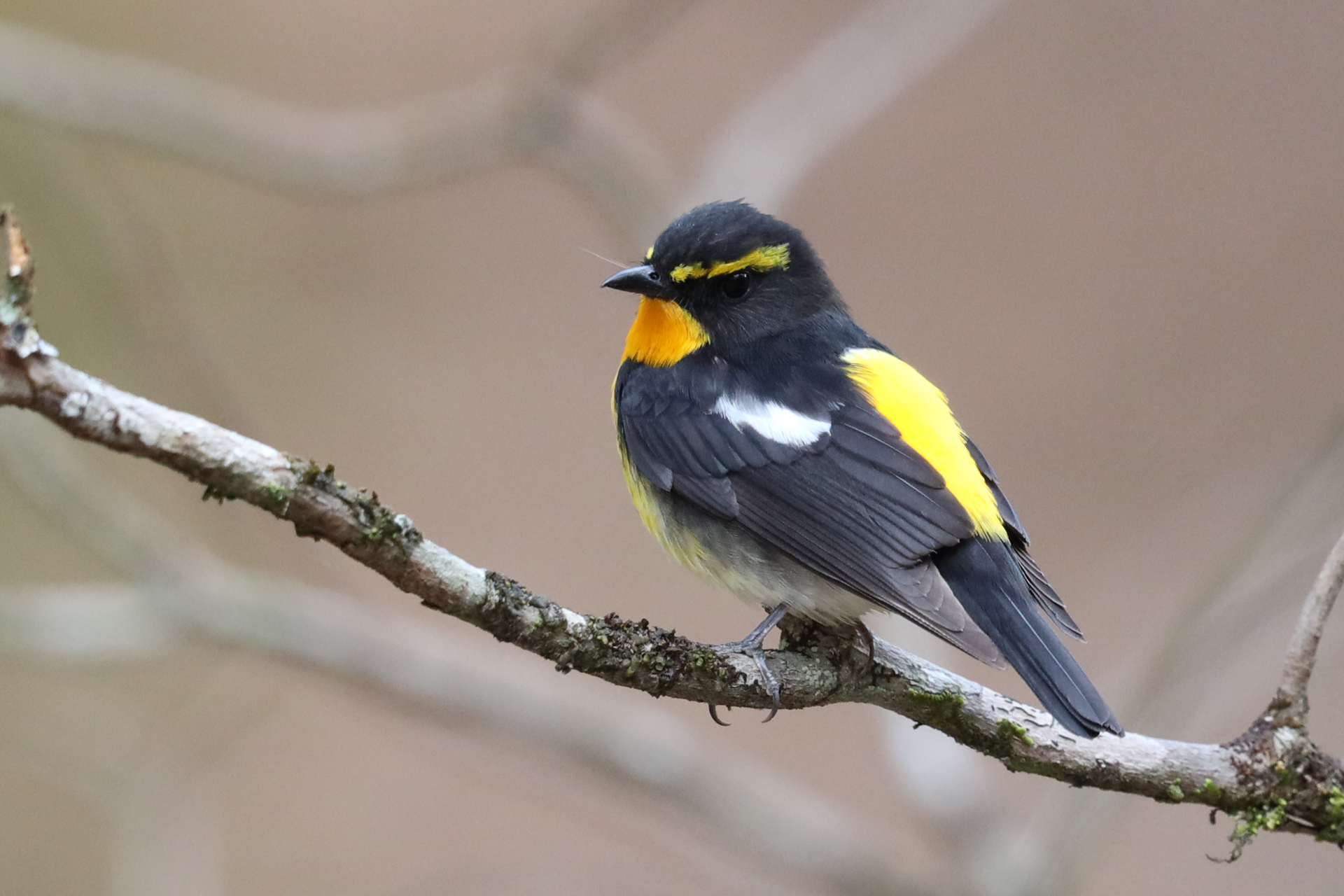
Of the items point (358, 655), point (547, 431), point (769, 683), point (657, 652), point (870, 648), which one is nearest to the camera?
point (657, 652)

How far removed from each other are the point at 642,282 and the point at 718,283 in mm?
232

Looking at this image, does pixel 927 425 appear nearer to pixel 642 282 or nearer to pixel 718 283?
pixel 718 283

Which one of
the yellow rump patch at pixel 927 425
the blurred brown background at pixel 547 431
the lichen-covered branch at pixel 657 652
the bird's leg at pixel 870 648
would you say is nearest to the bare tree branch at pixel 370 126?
the blurred brown background at pixel 547 431

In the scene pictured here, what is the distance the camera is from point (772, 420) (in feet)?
9.73

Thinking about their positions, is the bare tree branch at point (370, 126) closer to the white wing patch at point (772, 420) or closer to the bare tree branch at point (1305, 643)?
the white wing patch at point (772, 420)

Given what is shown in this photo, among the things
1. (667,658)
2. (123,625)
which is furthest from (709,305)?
(123,625)

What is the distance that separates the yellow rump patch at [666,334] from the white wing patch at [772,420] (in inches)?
9.0

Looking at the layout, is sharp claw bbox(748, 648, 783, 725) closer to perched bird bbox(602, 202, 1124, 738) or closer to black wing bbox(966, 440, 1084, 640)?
perched bird bbox(602, 202, 1124, 738)

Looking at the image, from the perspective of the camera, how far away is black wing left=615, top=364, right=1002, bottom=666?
2.51 meters

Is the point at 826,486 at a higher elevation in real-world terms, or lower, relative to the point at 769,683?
higher

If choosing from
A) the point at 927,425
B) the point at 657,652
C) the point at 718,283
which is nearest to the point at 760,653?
the point at 657,652

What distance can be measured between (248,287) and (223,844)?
3225 millimetres

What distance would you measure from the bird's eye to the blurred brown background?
1377mm

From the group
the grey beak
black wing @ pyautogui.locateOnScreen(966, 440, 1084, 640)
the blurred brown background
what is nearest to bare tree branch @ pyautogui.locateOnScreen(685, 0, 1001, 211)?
the blurred brown background
